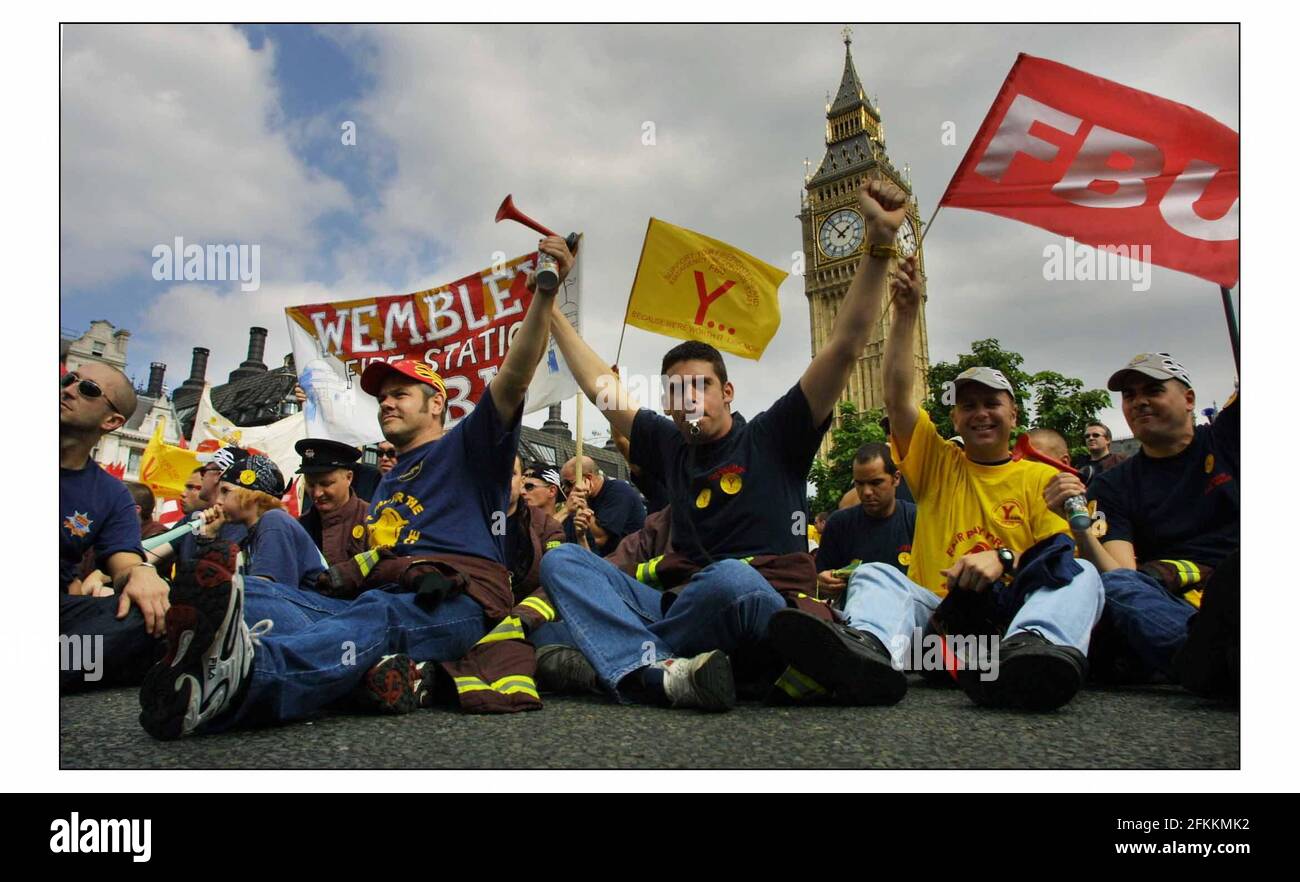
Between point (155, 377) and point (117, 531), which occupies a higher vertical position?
point (155, 377)

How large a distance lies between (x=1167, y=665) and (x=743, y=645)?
62.7 inches

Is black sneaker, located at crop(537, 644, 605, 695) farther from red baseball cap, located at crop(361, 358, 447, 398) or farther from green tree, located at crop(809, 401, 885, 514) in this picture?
green tree, located at crop(809, 401, 885, 514)

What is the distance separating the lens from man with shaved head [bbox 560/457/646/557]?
6.09m

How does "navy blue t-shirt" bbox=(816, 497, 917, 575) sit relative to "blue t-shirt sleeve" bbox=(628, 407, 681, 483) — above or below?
below

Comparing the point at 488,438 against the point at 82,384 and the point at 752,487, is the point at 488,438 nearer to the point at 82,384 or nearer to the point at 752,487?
the point at 752,487

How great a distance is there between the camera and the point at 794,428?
3.20 meters

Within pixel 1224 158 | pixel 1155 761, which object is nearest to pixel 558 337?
pixel 1155 761

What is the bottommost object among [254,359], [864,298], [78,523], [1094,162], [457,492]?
[78,523]

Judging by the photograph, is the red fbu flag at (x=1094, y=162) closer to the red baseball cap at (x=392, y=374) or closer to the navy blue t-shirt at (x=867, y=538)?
the navy blue t-shirt at (x=867, y=538)

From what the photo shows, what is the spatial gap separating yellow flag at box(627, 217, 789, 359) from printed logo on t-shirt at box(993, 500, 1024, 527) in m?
3.02

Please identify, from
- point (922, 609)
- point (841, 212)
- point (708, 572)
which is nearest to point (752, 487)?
point (708, 572)

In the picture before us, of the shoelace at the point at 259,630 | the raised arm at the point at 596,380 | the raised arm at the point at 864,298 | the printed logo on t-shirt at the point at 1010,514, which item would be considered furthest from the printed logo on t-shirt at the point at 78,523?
the printed logo on t-shirt at the point at 1010,514

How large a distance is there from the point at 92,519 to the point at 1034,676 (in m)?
3.70

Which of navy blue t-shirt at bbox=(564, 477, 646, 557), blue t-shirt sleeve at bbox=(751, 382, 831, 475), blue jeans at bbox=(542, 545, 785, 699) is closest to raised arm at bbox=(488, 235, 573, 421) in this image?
blue jeans at bbox=(542, 545, 785, 699)
